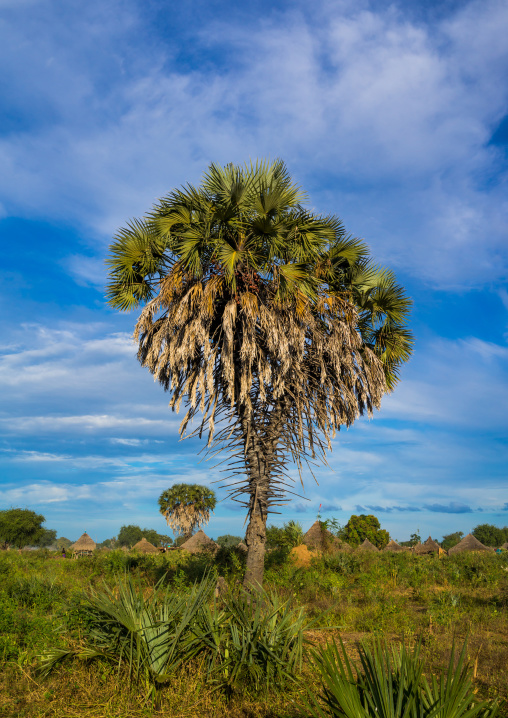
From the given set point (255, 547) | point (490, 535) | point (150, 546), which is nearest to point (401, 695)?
point (255, 547)

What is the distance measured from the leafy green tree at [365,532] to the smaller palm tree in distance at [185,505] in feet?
71.7

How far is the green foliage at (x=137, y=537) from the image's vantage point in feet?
283

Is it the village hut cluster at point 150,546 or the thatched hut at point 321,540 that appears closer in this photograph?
the thatched hut at point 321,540

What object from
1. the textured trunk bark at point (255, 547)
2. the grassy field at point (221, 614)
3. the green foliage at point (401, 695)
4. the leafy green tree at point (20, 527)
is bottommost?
the grassy field at point (221, 614)

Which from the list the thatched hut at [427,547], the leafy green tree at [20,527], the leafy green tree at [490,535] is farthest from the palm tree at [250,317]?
the leafy green tree at [490,535]

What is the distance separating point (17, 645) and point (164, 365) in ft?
20.4

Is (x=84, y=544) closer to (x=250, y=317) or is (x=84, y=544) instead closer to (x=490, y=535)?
(x=250, y=317)

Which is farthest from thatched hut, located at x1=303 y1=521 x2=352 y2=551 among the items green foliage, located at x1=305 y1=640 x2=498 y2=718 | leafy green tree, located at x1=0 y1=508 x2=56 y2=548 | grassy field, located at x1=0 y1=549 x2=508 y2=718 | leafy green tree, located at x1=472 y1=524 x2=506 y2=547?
leafy green tree, located at x1=472 y1=524 x2=506 y2=547

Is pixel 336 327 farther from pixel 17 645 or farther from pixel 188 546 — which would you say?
pixel 188 546

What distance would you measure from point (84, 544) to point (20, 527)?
8368mm

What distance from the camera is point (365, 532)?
59219 mm

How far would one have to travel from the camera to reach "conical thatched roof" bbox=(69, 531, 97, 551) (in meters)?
44.3

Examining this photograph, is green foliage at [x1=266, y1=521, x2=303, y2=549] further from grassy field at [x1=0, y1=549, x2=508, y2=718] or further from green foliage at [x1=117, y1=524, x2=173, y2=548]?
green foliage at [x1=117, y1=524, x2=173, y2=548]

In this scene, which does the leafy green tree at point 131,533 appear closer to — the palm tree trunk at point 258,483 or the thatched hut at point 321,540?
the thatched hut at point 321,540
